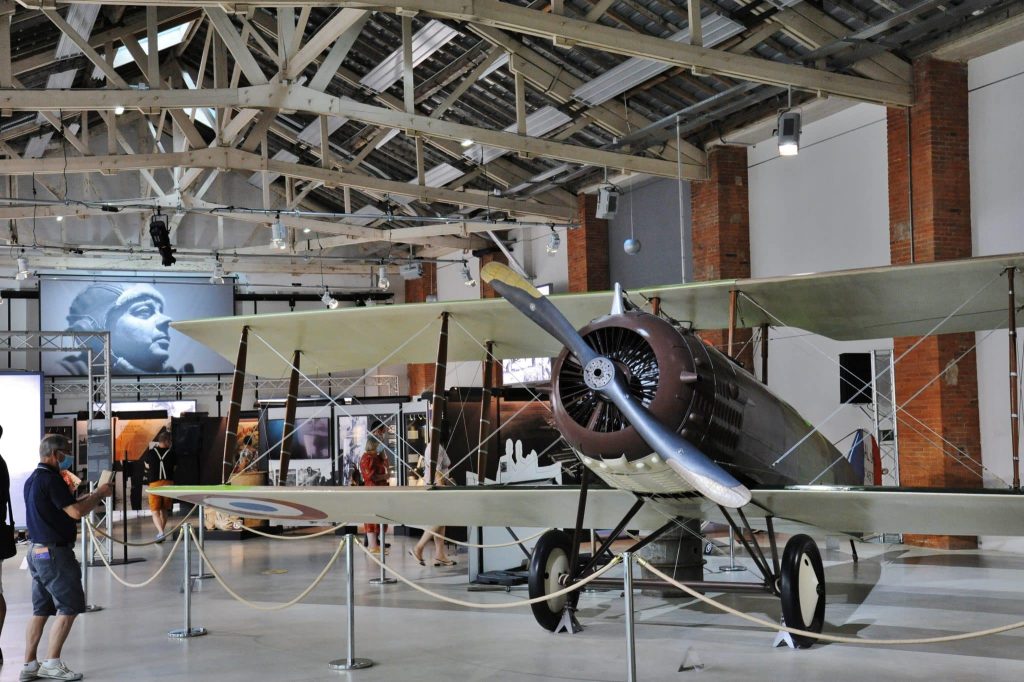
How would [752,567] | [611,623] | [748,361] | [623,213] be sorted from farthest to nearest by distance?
[623,213], [748,361], [752,567], [611,623]

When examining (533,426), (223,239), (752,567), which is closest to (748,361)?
(533,426)

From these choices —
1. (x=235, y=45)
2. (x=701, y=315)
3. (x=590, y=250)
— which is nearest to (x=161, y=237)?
(x=235, y=45)

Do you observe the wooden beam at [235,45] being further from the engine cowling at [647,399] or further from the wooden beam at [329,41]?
the engine cowling at [647,399]

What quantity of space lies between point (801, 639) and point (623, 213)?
42.0 feet

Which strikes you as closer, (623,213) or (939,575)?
Answer: (939,575)

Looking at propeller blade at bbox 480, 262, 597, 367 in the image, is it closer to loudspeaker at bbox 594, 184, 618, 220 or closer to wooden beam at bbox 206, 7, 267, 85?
wooden beam at bbox 206, 7, 267, 85

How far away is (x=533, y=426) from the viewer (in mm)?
14898

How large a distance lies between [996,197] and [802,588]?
6.96 meters

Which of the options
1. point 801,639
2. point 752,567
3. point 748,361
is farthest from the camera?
point 748,361

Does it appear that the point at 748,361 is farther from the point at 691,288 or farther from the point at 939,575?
the point at 691,288

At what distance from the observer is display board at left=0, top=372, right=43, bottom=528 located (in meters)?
14.3

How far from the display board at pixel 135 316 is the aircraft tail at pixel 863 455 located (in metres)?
18.2

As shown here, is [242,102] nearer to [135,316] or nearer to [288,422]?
[288,422]

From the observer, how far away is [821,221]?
13852 mm
